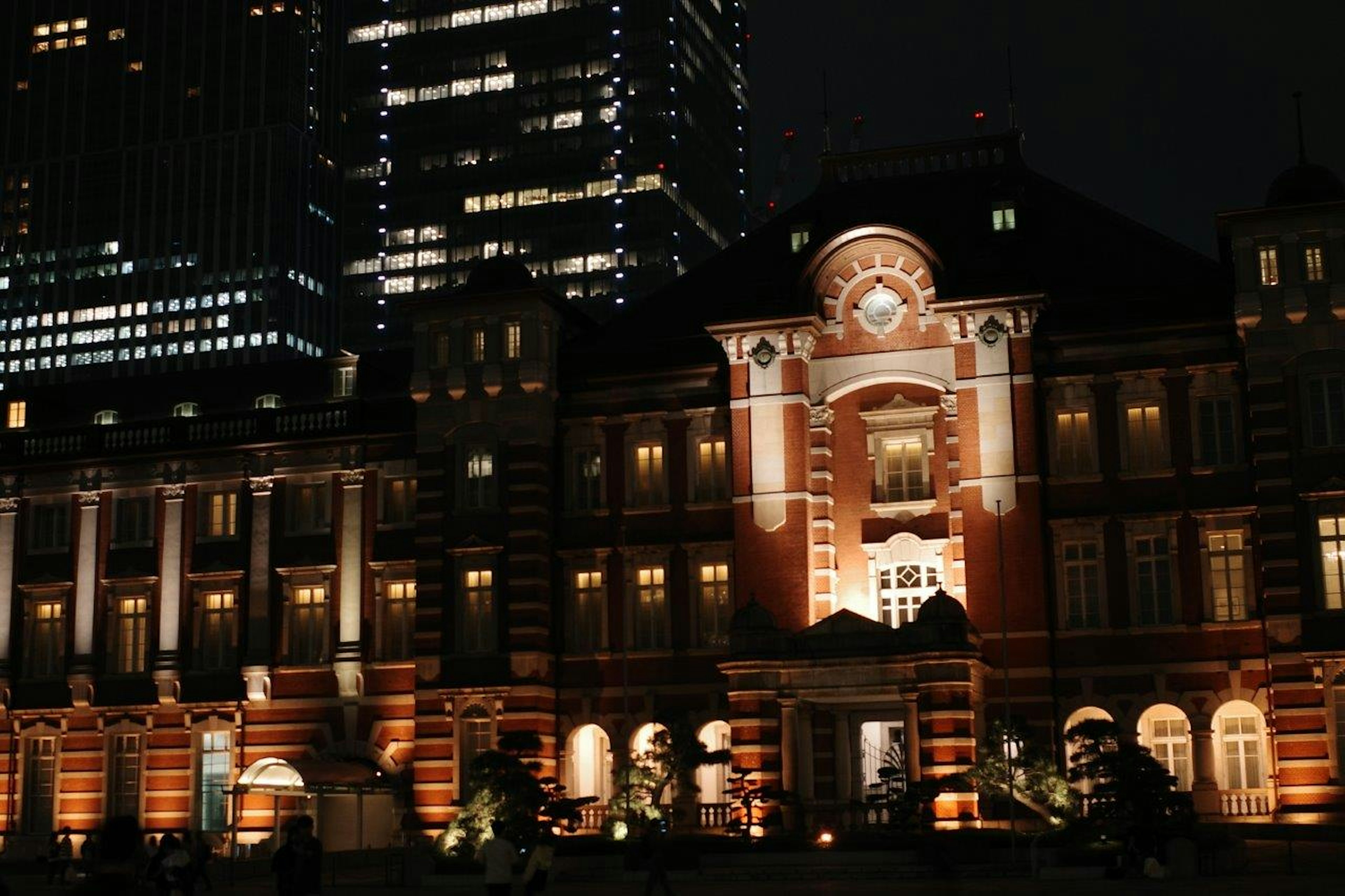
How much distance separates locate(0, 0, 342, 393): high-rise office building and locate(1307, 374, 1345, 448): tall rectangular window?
11265 cm

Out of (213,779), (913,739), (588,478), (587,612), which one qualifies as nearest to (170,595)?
(213,779)

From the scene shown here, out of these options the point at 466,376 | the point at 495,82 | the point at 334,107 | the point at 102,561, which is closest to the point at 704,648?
the point at 466,376

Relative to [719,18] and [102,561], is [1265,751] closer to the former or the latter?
[102,561]

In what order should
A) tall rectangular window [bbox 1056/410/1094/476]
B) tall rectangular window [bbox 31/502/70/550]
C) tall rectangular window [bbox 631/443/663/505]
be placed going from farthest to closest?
tall rectangular window [bbox 31/502/70/550] < tall rectangular window [bbox 631/443/663/505] < tall rectangular window [bbox 1056/410/1094/476]

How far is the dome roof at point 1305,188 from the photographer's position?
165ft

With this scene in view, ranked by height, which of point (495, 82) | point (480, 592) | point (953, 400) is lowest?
point (480, 592)

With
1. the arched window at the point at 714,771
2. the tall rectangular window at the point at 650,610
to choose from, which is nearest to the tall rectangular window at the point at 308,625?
the tall rectangular window at the point at 650,610

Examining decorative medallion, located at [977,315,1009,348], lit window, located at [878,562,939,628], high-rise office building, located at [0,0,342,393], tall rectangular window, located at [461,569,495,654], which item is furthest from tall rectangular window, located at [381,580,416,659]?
high-rise office building, located at [0,0,342,393]

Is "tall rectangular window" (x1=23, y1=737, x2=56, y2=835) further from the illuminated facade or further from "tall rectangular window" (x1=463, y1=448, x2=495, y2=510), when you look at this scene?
"tall rectangular window" (x1=463, y1=448, x2=495, y2=510)

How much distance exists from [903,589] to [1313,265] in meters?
13.5

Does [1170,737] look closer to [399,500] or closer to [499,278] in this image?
[499,278]

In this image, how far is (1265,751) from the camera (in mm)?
48844

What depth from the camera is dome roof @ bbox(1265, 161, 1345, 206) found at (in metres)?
50.4

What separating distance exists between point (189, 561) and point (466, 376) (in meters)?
11.2
